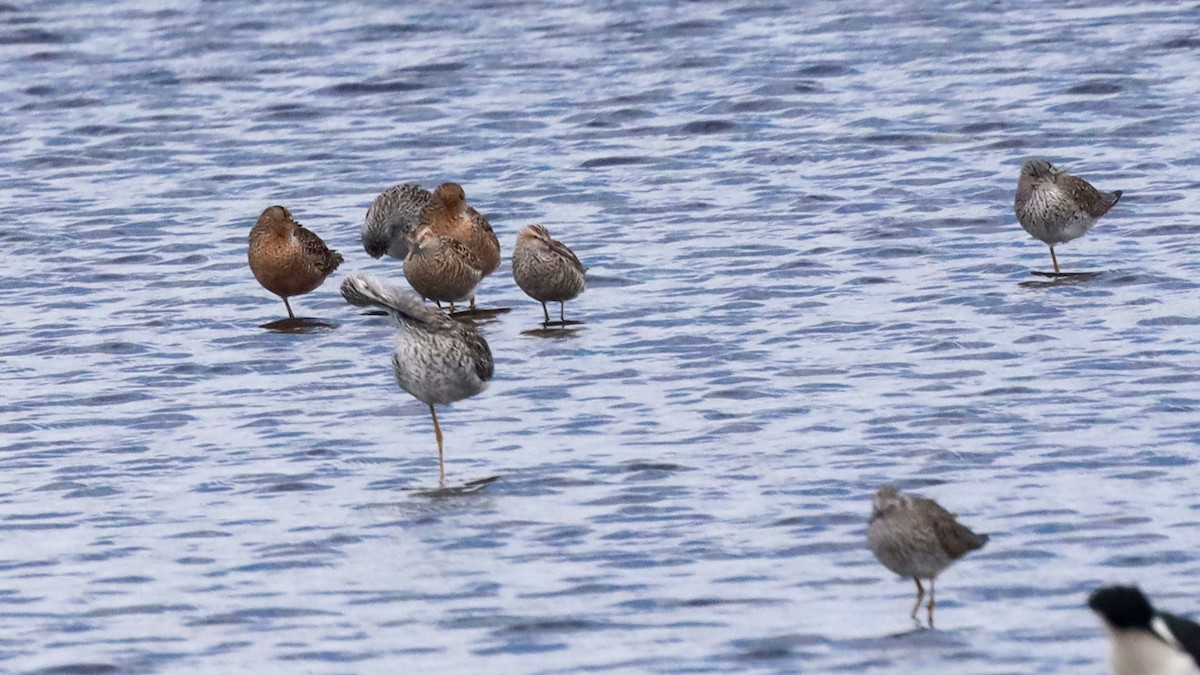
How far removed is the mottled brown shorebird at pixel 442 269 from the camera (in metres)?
18.7

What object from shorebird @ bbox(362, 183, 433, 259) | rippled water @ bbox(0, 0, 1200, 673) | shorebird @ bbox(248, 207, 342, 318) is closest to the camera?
rippled water @ bbox(0, 0, 1200, 673)

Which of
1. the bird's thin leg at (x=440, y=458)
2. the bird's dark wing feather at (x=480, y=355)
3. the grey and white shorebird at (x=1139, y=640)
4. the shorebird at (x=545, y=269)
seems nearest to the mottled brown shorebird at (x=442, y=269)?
the shorebird at (x=545, y=269)

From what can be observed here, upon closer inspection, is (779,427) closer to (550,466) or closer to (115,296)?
(550,466)

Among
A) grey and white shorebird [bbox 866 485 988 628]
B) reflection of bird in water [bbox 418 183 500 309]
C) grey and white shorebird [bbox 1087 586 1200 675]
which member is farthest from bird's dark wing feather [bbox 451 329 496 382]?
grey and white shorebird [bbox 1087 586 1200 675]

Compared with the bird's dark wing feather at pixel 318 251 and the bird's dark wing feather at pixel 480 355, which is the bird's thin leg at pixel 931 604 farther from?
the bird's dark wing feather at pixel 318 251

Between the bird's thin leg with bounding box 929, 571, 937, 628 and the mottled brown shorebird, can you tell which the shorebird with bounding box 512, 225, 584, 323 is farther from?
the bird's thin leg with bounding box 929, 571, 937, 628

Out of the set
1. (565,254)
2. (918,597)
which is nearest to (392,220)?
(565,254)

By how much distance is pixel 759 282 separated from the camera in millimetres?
19516

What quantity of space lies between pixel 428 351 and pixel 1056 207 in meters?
6.34

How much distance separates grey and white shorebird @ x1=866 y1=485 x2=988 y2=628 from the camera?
11.0 meters

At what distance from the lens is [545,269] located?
718 inches

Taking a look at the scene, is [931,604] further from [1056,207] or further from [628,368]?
[1056,207]

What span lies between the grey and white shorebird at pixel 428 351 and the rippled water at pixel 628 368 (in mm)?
396

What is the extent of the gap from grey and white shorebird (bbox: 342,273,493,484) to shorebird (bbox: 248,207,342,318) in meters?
4.40
